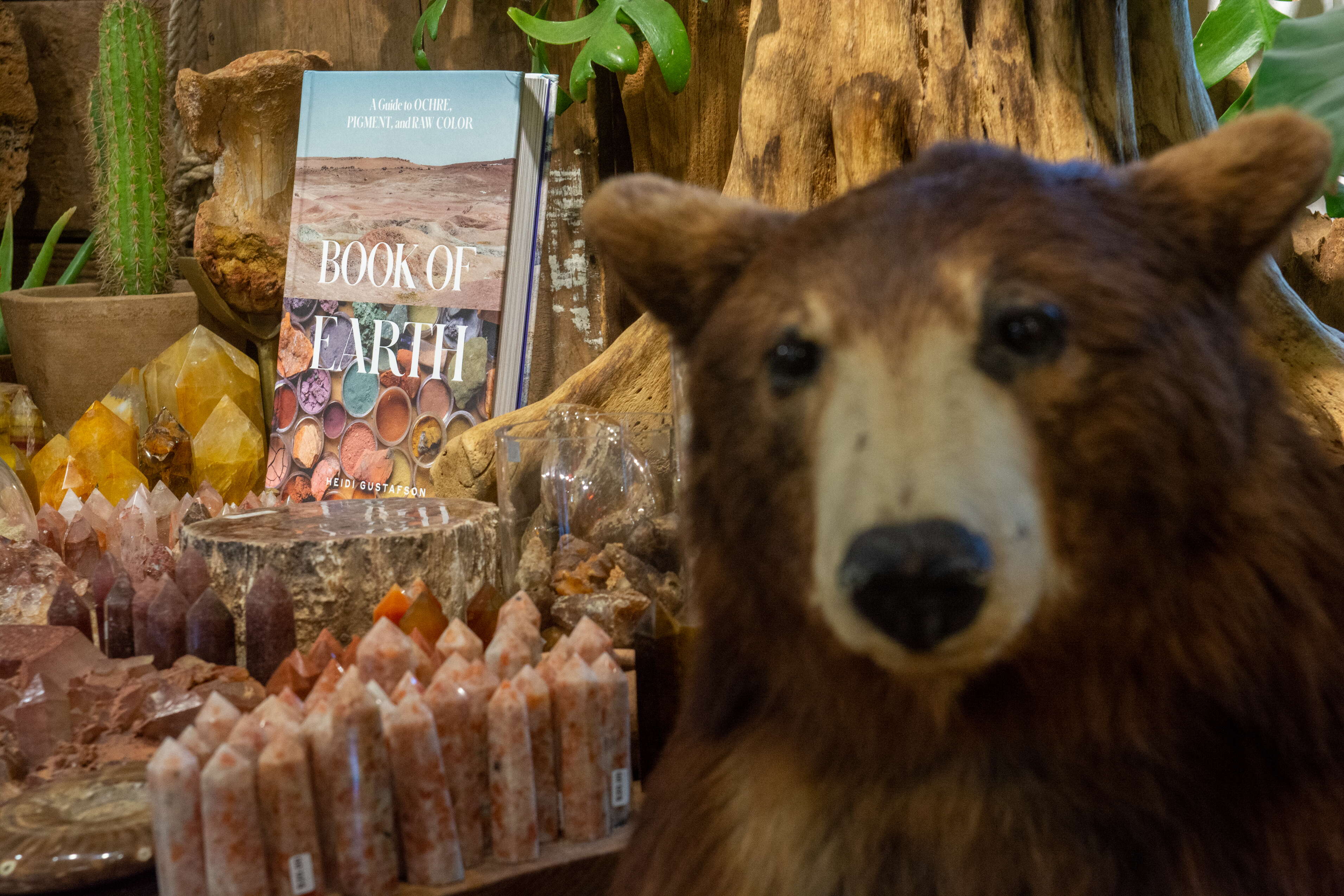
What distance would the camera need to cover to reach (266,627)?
1069mm

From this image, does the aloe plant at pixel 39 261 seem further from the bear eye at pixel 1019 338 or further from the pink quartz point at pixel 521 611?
the bear eye at pixel 1019 338

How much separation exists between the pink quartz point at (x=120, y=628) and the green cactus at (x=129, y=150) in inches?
54.8

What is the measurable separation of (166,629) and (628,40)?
1020 mm

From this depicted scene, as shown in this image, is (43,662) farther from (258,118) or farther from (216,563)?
(258,118)

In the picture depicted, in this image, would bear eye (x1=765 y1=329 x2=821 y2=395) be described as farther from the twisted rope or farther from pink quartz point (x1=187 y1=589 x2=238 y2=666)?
the twisted rope

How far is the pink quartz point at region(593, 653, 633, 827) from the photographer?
34.4 inches

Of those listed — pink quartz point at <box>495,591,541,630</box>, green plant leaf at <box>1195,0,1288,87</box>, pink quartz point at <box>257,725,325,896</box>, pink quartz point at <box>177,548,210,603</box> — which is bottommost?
pink quartz point at <box>257,725,325,896</box>

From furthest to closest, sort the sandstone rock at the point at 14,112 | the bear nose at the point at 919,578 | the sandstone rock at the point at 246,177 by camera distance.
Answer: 1. the sandstone rock at the point at 14,112
2. the sandstone rock at the point at 246,177
3. the bear nose at the point at 919,578

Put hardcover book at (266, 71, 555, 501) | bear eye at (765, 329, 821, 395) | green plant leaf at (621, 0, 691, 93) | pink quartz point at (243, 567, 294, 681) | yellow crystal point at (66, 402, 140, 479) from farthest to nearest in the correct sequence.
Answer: yellow crystal point at (66, 402, 140, 479), hardcover book at (266, 71, 555, 501), green plant leaf at (621, 0, 691, 93), pink quartz point at (243, 567, 294, 681), bear eye at (765, 329, 821, 395)

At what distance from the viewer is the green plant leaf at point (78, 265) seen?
100 inches

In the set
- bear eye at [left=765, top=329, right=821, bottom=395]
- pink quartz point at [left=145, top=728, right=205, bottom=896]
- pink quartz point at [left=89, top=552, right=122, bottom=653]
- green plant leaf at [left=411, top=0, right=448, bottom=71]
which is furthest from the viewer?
green plant leaf at [left=411, top=0, right=448, bottom=71]

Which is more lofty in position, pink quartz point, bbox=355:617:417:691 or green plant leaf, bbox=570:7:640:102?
green plant leaf, bbox=570:7:640:102

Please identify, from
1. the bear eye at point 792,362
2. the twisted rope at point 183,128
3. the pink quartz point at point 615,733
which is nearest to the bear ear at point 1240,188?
the bear eye at point 792,362

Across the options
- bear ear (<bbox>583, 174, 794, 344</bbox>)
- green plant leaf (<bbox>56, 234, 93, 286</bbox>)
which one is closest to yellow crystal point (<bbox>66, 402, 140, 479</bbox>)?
green plant leaf (<bbox>56, 234, 93, 286</bbox>)
